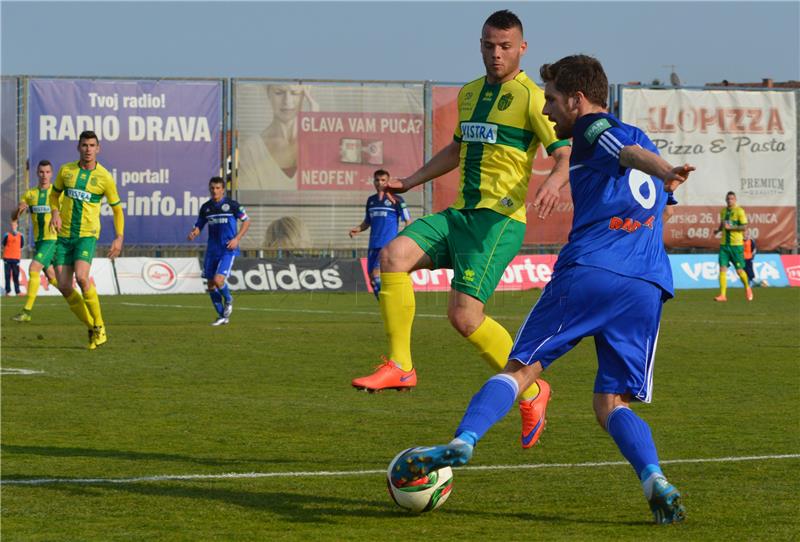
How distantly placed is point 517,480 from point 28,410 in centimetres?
459

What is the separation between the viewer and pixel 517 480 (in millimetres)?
6918

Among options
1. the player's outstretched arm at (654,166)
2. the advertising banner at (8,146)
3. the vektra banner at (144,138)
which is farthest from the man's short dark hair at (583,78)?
the advertising banner at (8,146)

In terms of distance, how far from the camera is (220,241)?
848 inches

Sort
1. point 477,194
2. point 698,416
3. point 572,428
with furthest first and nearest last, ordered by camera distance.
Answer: point 698,416 < point 572,428 < point 477,194

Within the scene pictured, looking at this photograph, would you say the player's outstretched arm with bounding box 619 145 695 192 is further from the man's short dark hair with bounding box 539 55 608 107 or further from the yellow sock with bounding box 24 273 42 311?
the yellow sock with bounding box 24 273 42 311

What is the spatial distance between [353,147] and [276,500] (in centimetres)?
3153

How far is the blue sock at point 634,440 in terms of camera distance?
568 cm

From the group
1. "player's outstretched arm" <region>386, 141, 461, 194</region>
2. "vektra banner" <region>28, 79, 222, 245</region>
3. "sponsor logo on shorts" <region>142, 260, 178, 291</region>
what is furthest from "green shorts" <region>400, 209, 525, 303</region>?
"vektra banner" <region>28, 79, 222, 245</region>

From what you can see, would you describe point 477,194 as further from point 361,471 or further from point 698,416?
point 698,416

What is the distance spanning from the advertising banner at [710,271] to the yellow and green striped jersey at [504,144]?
97.0ft

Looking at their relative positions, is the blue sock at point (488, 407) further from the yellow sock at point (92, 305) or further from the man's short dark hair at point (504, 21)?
the yellow sock at point (92, 305)

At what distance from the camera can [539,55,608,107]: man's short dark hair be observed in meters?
5.81

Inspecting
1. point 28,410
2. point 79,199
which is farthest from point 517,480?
point 79,199

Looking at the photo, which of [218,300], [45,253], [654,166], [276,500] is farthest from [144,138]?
[654,166]
